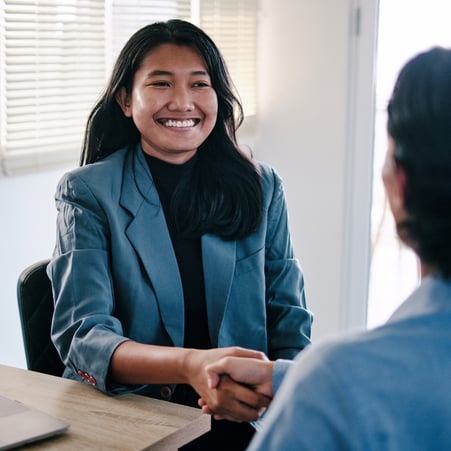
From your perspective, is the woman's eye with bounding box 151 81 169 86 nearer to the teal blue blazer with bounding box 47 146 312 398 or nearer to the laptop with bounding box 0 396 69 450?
the teal blue blazer with bounding box 47 146 312 398

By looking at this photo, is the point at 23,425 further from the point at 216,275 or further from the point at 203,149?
the point at 203,149

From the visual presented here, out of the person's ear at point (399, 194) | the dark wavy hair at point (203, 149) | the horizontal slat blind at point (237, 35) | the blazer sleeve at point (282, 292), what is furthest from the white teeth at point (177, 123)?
the horizontal slat blind at point (237, 35)

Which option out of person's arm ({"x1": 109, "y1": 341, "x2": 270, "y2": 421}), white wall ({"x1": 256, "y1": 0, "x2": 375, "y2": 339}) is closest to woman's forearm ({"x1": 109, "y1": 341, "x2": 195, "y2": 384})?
person's arm ({"x1": 109, "y1": 341, "x2": 270, "y2": 421})

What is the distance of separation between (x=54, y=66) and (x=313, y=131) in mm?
1253

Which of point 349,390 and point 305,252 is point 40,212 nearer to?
point 305,252

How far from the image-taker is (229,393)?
1.38 meters

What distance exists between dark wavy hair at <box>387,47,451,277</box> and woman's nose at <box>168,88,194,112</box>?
1.16 m

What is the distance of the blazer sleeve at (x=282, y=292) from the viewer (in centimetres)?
188

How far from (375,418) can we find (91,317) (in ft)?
3.20

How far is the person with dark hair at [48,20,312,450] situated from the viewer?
5.70 feet

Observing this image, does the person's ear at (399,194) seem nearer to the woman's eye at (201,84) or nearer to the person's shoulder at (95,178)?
the person's shoulder at (95,178)

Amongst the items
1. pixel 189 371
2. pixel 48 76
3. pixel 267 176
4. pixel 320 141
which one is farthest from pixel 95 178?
pixel 320 141

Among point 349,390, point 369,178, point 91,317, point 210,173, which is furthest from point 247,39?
point 349,390

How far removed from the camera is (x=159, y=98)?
1903 mm
